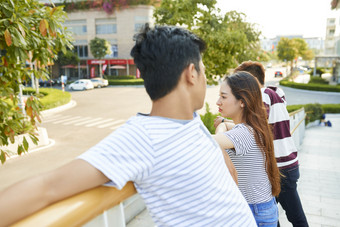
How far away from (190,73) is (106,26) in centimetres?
4400

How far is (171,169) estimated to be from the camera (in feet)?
3.05

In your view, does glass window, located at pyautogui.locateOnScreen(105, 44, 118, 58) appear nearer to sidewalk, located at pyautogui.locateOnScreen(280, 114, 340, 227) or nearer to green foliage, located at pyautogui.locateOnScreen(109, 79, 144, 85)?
green foliage, located at pyautogui.locateOnScreen(109, 79, 144, 85)

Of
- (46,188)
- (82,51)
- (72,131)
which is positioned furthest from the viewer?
(82,51)

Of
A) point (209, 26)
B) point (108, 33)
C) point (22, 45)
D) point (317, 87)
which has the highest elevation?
point (108, 33)

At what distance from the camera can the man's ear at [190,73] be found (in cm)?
101

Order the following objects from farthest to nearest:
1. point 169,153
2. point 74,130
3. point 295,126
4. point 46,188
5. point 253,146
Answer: point 74,130 < point 295,126 < point 253,146 < point 169,153 < point 46,188

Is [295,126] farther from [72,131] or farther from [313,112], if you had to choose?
[72,131]

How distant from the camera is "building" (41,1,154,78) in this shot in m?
40.5

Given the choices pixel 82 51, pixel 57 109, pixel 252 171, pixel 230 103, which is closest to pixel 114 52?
pixel 82 51

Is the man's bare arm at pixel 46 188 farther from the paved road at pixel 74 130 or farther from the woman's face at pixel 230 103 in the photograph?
the paved road at pixel 74 130

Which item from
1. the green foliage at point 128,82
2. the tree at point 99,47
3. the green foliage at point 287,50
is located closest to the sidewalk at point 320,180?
the green foliage at point 128,82

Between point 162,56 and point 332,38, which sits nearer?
point 162,56

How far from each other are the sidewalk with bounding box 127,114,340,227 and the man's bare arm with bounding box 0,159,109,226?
1.23m

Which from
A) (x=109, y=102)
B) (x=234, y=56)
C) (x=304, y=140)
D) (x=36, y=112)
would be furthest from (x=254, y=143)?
(x=109, y=102)
